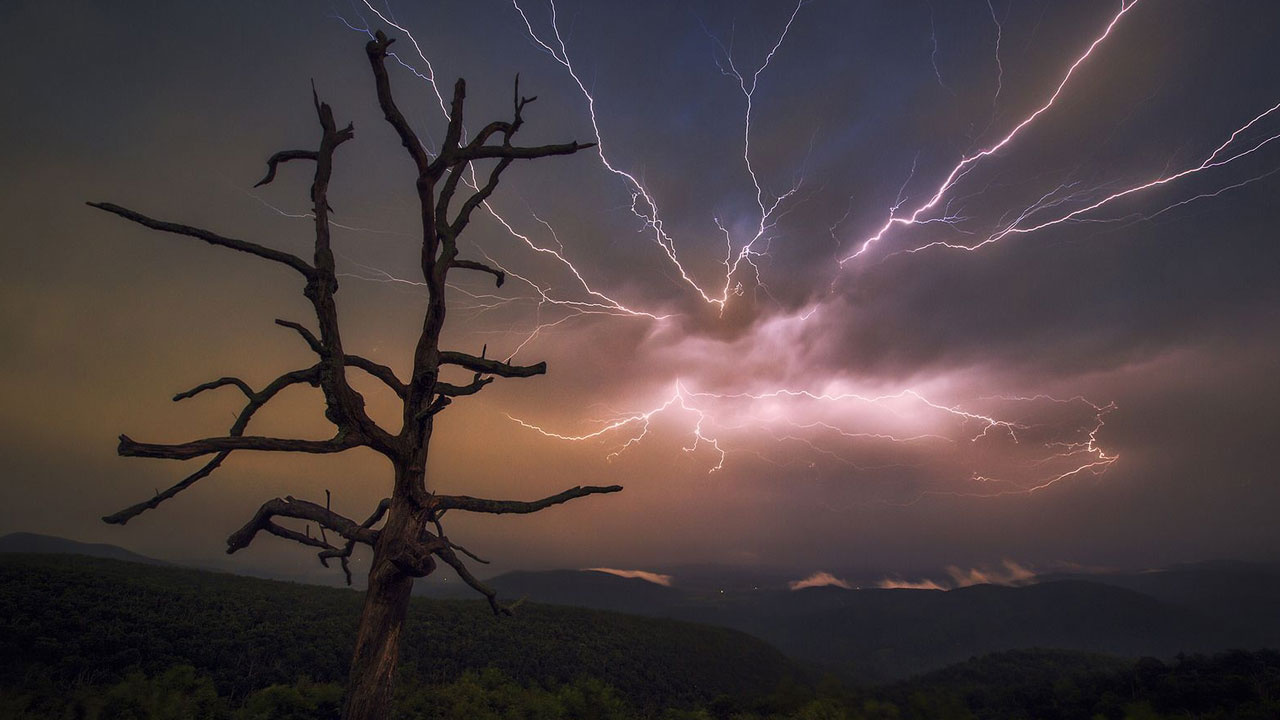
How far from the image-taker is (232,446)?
3.70 meters

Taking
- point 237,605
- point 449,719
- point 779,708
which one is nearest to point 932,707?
point 779,708

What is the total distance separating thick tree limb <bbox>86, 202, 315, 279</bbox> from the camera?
133 inches

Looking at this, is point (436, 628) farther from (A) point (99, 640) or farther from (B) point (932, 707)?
(B) point (932, 707)

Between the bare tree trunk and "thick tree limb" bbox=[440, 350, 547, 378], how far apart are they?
4.90ft

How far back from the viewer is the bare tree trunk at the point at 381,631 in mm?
4180

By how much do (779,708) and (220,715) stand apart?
57.7ft

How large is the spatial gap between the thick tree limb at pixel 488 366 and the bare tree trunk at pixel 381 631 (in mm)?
1492

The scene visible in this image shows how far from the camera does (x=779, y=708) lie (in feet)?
60.2

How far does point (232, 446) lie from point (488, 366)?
6.98ft

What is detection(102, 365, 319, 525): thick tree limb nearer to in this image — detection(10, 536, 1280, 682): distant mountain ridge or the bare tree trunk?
the bare tree trunk

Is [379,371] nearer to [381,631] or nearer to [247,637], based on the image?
[381,631]

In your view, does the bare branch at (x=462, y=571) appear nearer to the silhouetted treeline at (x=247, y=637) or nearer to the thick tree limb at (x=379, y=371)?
the thick tree limb at (x=379, y=371)

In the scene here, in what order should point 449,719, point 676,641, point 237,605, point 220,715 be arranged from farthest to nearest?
point 676,641, point 237,605, point 449,719, point 220,715

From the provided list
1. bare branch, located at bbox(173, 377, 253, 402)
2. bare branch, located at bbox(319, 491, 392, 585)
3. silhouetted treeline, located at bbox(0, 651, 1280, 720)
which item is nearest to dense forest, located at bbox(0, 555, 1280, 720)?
silhouetted treeline, located at bbox(0, 651, 1280, 720)
